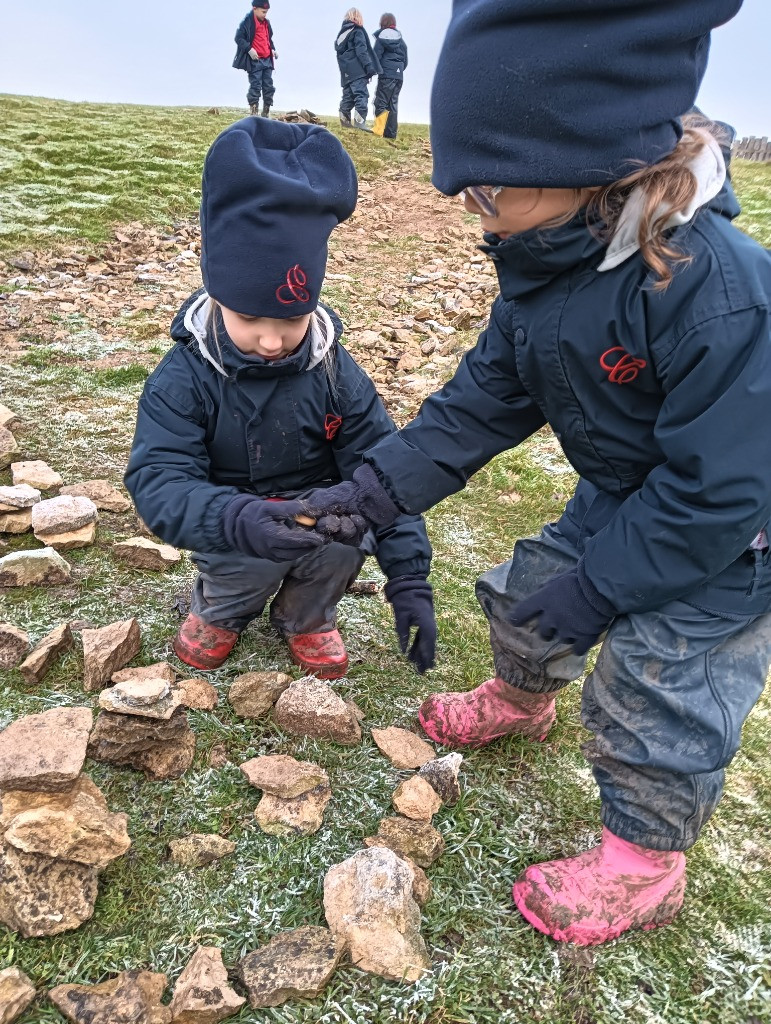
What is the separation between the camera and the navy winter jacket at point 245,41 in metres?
15.8

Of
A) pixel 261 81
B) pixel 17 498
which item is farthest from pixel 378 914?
pixel 261 81

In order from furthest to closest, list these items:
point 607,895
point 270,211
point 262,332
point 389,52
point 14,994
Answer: point 389,52, point 262,332, point 270,211, point 607,895, point 14,994

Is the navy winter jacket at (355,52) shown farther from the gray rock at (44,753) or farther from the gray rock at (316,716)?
the gray rock at (44,753)

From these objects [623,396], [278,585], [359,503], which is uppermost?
[623,396]

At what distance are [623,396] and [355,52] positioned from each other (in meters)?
17.6

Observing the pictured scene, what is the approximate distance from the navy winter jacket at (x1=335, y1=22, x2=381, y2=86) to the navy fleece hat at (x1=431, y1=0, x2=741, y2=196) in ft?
56.7

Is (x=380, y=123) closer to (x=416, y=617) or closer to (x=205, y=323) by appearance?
(x=205, y=323)

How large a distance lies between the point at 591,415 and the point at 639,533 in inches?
13.2

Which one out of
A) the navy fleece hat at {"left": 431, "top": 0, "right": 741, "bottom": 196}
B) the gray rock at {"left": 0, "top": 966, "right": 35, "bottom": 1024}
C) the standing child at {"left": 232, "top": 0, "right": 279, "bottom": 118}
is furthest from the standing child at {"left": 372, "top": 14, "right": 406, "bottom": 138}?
the gray rock at {"left": 0, "top": 966, "right": 35, "bottom": 1024}

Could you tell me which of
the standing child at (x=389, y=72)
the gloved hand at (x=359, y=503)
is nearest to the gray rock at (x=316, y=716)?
the gloved hand at (x=359, y=503)

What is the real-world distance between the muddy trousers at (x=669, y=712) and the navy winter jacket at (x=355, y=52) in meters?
17.7

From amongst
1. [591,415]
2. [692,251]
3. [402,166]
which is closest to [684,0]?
[692,251]

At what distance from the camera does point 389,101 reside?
58.5ft

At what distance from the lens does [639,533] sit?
1.69m
